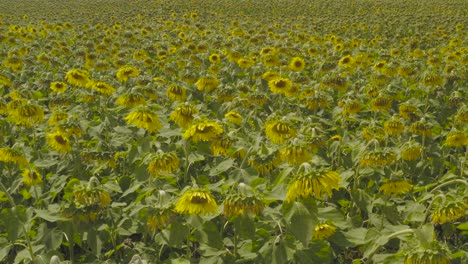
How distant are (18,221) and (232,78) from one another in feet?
16.3

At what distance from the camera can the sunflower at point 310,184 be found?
2016 millimetres

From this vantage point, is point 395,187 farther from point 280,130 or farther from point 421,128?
point 421,128

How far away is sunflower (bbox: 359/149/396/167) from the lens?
2.95 metres

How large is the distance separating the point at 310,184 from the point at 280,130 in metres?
1.06

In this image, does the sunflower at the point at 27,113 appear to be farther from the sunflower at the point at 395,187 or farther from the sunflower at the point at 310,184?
the sunflower at the point at 395,187

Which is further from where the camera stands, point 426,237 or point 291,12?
point 291,12

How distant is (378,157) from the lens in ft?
9.66

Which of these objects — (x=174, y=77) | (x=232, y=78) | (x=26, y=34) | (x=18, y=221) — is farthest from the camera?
(x=26, y=34)

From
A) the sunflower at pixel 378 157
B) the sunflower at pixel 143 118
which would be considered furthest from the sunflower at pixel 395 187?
the sunflower at pixel 143 118

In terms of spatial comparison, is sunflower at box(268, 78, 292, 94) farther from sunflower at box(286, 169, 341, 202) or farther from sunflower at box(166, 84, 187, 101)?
sunflower at box(286, 169, 341, 202)

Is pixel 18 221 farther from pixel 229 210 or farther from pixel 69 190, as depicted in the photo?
pixel 229 210

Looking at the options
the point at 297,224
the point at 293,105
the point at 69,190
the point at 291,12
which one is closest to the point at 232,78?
the point at 293,105

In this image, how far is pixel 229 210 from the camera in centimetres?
213

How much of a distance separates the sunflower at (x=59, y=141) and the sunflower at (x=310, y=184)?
1.90 m
